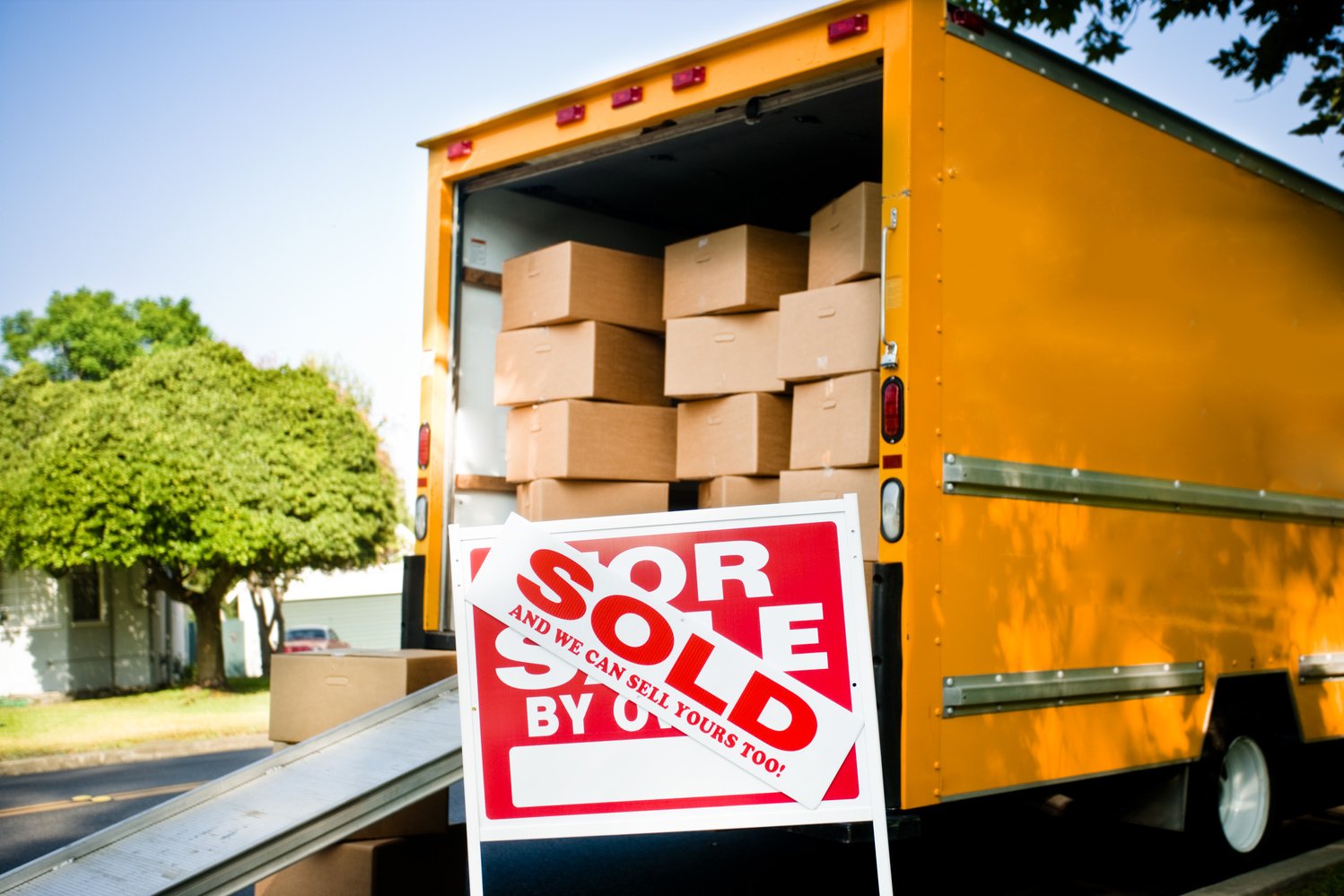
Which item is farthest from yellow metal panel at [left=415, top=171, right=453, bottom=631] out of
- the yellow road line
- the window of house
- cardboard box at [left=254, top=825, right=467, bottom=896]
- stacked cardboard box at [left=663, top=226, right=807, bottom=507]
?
the window of house

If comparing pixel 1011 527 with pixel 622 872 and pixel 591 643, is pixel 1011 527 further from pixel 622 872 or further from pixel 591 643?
pixel 622 872

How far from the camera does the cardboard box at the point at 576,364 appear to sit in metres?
5.51

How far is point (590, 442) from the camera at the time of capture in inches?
214

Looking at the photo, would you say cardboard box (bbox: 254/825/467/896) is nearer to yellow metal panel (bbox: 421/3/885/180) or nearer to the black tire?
yellow metal panel (bbox: 421/3/885/180)

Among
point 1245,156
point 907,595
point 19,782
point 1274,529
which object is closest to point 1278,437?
point 1274,529

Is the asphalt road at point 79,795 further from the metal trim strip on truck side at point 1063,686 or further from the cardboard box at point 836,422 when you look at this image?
the metal trim strip on truck side at point 1063,686

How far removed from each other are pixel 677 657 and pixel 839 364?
67.9 inches

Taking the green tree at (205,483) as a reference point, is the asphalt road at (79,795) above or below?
below

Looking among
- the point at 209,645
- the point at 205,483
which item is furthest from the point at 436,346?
the point at 209,645

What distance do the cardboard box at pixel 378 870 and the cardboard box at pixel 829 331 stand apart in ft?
6.89

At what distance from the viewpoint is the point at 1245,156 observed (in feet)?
18.3

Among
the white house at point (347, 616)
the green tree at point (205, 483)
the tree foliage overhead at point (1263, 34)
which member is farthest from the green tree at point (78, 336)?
the tree foliage overhead at point (1263, 34)

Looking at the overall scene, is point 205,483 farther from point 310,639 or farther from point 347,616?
point 347,616

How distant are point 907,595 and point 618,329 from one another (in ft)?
7.34
